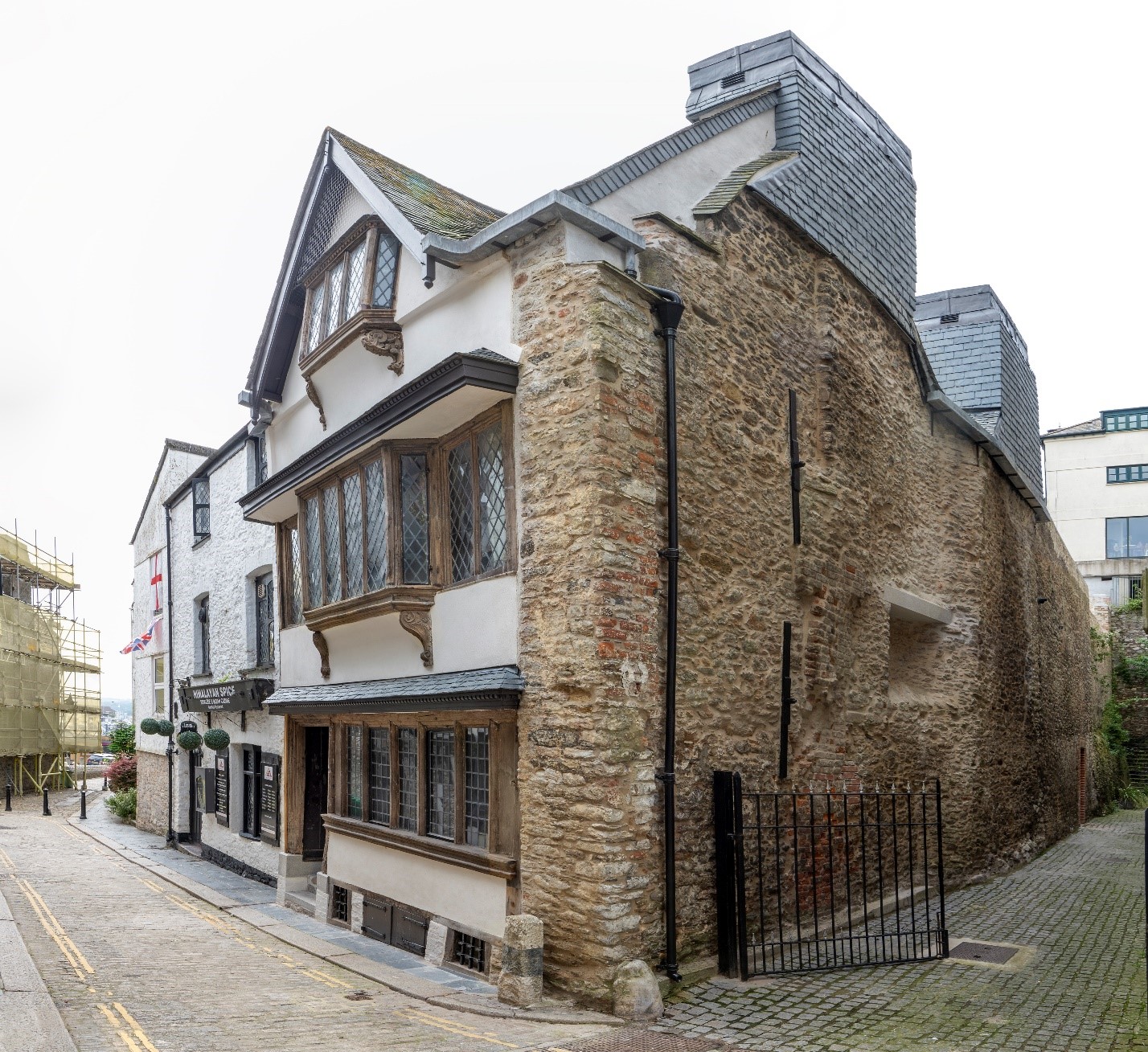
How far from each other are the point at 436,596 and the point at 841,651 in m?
4.48

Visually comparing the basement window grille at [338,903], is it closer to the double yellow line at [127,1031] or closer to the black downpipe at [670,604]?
the double yellow line at [127,1031]

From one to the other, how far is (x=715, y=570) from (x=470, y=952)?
4065 millimetres

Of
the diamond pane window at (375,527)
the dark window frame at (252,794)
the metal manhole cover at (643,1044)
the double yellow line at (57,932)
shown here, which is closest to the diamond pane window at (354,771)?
the diamond pane window at (375,527)

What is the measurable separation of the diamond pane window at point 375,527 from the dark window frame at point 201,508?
10520 millimetres

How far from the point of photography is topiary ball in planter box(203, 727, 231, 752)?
17.4m

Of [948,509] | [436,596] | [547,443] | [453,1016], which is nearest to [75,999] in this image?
[453,1016]

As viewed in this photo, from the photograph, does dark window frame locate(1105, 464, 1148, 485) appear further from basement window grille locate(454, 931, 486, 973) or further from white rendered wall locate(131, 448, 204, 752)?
basement window grille locate(454, 931, 486, 973)

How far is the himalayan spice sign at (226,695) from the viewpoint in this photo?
15477 mm

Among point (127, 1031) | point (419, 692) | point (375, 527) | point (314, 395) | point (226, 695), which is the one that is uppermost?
point (314, 395)

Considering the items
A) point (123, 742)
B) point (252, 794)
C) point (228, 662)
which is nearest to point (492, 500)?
point (252, 794)

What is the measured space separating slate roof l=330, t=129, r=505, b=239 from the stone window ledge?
216 inches

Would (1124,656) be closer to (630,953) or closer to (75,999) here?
(630,953)

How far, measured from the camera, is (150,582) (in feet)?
80.1

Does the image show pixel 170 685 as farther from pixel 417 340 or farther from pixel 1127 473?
pixel 1127 473
